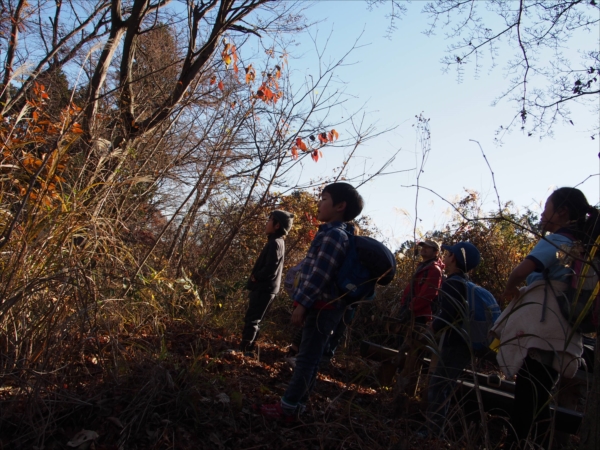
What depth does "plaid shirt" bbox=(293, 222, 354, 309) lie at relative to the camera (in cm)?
333

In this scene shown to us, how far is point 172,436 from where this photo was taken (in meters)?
2.86

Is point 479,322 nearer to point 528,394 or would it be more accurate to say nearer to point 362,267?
point 528,394

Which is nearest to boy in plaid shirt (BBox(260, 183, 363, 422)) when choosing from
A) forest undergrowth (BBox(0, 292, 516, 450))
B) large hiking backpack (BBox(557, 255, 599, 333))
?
forest undergrowth (BBox(0, 292, 516, 450))

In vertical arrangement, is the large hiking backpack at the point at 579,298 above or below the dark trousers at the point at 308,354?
above

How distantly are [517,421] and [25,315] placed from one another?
300cm

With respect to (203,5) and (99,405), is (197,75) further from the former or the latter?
(99,405)

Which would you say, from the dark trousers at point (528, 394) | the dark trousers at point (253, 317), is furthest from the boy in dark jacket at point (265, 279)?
the dark trousers at point (528, 394)

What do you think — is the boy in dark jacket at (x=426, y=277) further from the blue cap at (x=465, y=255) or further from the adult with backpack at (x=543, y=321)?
the adult with backpack at (x=543, y=321)

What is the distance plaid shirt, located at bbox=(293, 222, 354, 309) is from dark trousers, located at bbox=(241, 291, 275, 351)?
2028mm

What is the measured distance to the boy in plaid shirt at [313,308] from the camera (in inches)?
131

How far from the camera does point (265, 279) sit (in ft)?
17.8

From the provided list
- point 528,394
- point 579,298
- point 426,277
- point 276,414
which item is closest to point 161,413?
point 276,414

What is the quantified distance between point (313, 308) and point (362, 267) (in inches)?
16.4

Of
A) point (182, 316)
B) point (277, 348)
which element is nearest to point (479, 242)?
point (277, 348)
